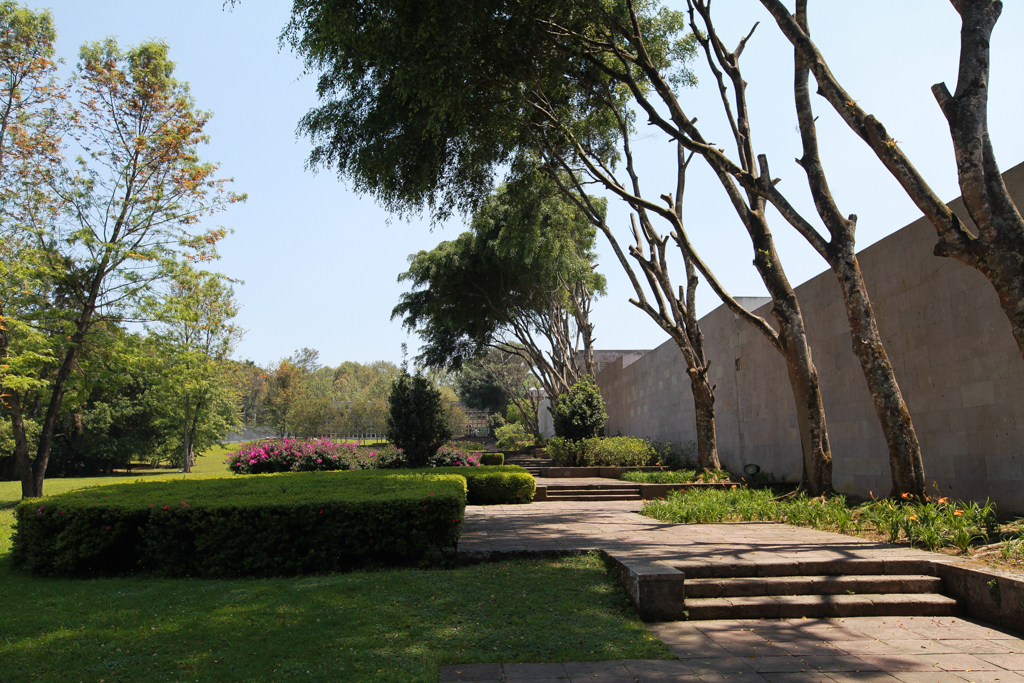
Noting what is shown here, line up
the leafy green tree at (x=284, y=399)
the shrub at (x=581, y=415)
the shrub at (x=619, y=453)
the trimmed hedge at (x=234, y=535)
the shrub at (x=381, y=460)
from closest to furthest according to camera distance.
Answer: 1. the trimmed hedge at (x=234, y=535)
2. the shrub at (x=381, y=460)
3. the shrub at (x=619, y=453)
4. the shrub at (x=581, y=415)
5. the leafy green tree at (x=284, y=399)

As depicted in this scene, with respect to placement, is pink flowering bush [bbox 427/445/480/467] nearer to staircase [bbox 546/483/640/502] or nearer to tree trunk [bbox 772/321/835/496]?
staircase [bbox 546/483/640/502]

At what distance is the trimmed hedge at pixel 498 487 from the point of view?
1276cm

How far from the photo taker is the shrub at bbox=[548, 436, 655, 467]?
1744cm

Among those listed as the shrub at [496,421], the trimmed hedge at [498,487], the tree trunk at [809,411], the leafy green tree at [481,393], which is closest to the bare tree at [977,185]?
the tree trunk at [809,411]

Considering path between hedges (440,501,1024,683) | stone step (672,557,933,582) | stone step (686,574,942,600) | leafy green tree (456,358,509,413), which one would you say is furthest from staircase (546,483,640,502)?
leafy green tree (456,358,509,413)

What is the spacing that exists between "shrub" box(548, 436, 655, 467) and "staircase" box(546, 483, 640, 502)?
10.8 feet

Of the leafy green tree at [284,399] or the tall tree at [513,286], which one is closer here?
the tall tree at [513,286]

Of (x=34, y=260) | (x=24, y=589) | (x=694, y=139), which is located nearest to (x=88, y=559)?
(x=24, y=589)

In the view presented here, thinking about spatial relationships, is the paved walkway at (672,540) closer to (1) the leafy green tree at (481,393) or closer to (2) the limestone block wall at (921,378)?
(2) the limestone block wall at (921,378)

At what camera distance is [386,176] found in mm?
11719

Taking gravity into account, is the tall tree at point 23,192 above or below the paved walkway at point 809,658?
above

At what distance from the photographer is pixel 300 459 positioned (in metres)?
16.4

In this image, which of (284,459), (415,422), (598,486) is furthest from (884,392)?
(284,459)

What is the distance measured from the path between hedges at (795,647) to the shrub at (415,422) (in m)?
9.83
